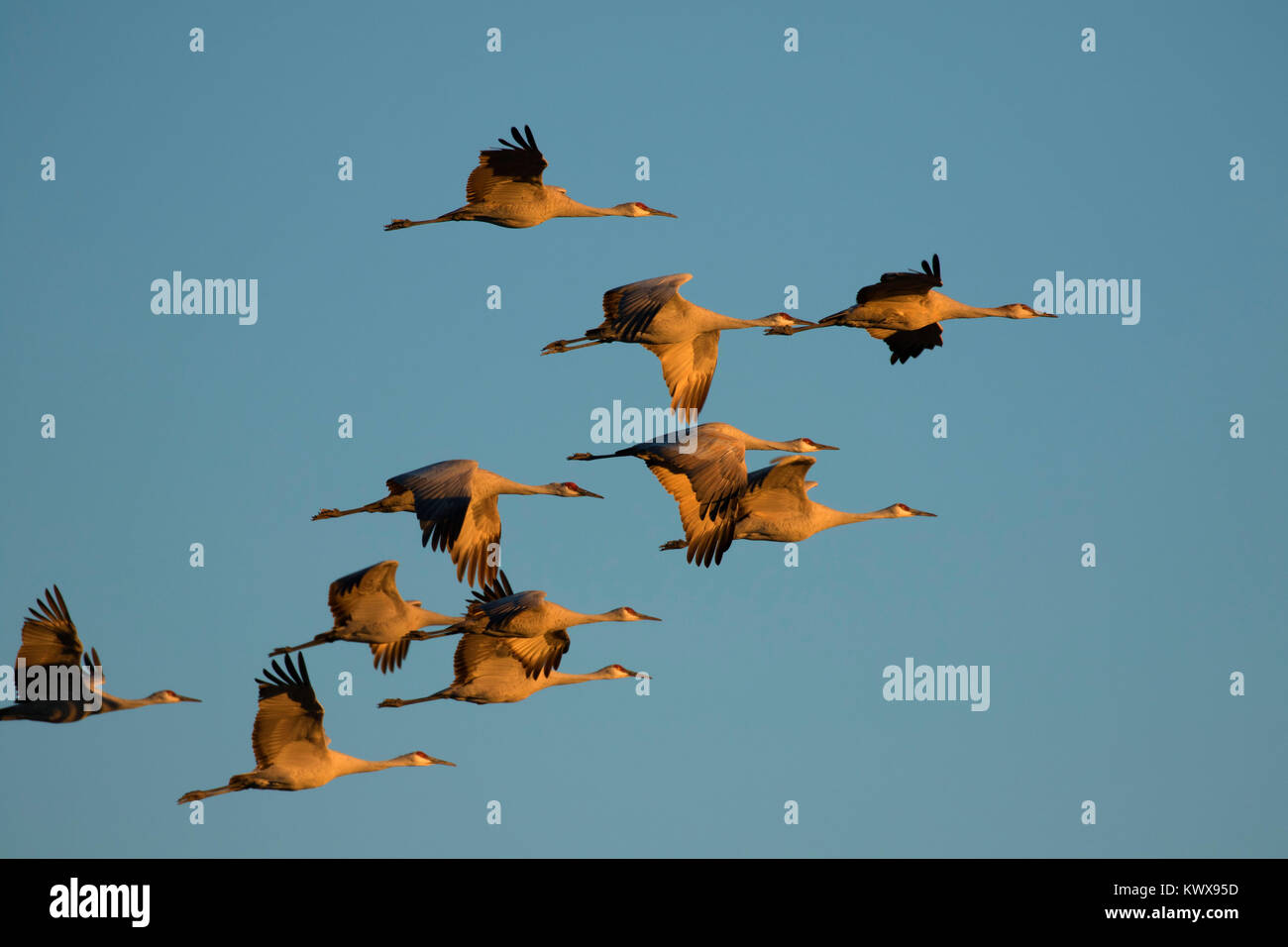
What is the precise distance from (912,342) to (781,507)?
3.40 metres

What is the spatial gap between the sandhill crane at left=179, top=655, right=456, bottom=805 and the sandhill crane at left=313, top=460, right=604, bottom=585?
8.16ft

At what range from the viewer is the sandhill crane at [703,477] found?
2100cm

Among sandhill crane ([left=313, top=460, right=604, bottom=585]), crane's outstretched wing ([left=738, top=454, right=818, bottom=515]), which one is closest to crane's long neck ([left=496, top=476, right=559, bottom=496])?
sandhill crane ([left=313, top=460, right=604, bottom=585])

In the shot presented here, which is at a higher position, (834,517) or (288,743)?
(834,517)

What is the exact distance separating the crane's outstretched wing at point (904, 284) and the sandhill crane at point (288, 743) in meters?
8.29

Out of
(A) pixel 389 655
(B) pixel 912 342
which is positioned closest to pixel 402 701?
(A) pixel 389 655

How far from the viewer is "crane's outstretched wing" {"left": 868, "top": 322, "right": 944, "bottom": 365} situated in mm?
25062

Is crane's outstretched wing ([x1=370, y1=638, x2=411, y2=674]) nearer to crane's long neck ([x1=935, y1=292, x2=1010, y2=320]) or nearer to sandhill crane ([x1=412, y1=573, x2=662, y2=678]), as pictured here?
sandhill crane ([x1=412, y1=573, x2=662, y2=678])

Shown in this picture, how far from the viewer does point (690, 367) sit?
24531mm

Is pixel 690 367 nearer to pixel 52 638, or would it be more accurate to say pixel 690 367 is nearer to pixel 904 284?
pixel 904 284
